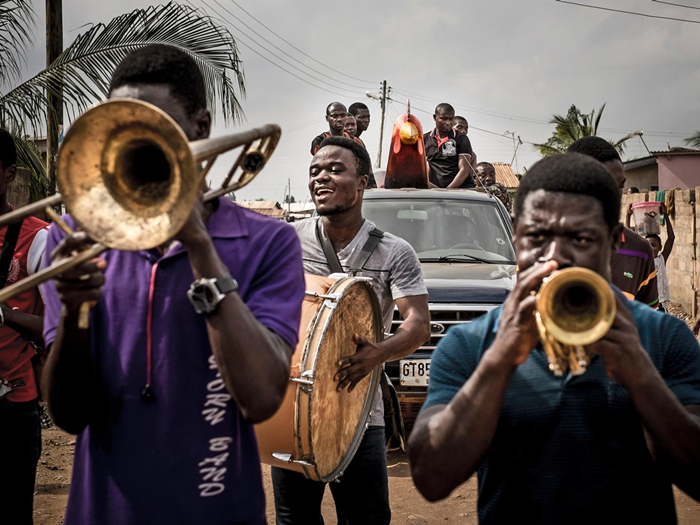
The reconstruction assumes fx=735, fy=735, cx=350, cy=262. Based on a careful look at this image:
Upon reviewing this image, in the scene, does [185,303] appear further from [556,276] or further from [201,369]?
[556,276]

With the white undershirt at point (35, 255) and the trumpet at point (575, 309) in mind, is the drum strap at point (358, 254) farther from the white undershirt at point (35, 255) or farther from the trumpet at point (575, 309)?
the trumpet at point (575, 309)

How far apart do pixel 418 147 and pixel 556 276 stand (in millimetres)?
6554

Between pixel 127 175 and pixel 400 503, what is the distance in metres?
4.35

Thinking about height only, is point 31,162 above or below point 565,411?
above

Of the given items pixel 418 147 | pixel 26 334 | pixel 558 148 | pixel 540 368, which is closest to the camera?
pixel 540 368

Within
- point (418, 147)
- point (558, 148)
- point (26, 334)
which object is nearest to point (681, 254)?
point (418, 147)

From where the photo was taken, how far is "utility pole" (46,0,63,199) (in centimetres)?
803

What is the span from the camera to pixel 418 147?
8086mm

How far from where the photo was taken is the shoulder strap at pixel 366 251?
380cm

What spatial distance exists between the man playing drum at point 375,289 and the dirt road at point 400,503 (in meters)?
1.86

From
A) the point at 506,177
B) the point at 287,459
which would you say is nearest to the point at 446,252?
the point at 287,459

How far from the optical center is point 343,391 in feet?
11.2

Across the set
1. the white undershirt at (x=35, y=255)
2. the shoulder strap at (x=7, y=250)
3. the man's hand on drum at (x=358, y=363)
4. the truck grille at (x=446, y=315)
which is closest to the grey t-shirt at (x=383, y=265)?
the man's hand on drum at (x=358, y=363)

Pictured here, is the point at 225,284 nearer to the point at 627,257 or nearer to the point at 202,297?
the point at 202,297
